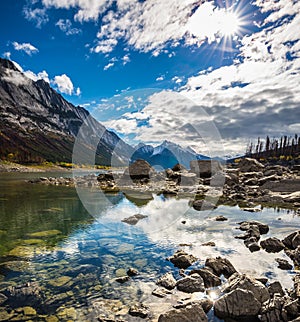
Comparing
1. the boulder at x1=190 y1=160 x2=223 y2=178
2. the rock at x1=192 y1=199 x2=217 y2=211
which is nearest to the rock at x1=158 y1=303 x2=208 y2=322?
the rock at x1=192 y1=199 x2=217 y2=211

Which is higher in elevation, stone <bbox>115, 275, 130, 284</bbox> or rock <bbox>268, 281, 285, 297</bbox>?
rock <bbox>268, 281, 285, 297</bbox>

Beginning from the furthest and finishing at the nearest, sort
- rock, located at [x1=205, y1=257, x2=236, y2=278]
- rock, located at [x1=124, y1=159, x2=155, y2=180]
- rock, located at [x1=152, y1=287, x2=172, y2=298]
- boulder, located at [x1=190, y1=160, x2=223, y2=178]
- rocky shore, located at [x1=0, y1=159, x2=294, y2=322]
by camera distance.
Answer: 1. boulder, located at [x1=190, y1=160, x2=223, y2=178]
2. rock, located at [x1=124, y1=159, x2=155, y2=180]
3. rock, located at [x1=205, y1=257, x2=236, y2=278]
4. rock, located at [x1=152, y1=287, x2=172, y2=298]
5. rocky shore, located at [x1=0, y1=159, x2=294, y2=322]

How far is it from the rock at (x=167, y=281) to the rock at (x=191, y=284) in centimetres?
29

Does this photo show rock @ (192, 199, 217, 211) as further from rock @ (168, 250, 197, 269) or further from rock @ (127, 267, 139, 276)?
rock @ (127, 267, 139, 276)

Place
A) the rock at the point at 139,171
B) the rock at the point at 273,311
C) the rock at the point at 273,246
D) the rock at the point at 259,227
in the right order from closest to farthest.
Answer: the rock at the point at 273,311, the rock at the point at 273,246, the rock at the point at 259,227, the rock at the point at 139,171

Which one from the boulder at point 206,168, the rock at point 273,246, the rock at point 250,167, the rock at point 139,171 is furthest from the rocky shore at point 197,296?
the rock at point 250,167

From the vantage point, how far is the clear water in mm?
10273

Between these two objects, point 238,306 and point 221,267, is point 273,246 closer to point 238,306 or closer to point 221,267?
point 221,267

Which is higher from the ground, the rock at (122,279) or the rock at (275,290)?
the rock at (275,290)

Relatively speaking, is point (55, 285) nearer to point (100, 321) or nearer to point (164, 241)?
point (100, 321)

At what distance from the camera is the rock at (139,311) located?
354 inches

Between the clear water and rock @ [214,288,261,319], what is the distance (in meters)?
1.52

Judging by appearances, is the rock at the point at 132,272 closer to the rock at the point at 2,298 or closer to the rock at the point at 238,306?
the rock at the point at 238,306

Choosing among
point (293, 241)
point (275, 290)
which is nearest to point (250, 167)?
point (293, 241)
